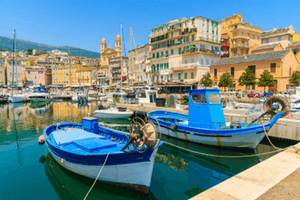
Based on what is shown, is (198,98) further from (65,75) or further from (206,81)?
(65,75)

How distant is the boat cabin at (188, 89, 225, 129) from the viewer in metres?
14.4

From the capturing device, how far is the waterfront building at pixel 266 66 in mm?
39688

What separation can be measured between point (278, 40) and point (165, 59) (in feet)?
110

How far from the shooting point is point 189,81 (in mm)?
51062

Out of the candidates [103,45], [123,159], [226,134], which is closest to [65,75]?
[103,45]

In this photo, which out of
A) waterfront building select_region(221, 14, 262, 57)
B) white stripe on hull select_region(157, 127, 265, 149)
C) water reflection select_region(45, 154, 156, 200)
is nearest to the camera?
water reflection select_region(45, 154, 156, 200)

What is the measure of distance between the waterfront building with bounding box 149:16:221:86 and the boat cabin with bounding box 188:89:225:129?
109 ft

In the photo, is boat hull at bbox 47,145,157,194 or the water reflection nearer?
boat hull at bbox 47,145,157,194

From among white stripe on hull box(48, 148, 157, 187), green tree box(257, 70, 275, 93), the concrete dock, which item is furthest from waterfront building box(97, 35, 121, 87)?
the concrete dock

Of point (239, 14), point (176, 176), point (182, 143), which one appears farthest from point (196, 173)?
point (239, 14)

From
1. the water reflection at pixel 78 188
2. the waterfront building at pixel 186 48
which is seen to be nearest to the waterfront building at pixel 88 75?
the waterfront building at pixel 186 48

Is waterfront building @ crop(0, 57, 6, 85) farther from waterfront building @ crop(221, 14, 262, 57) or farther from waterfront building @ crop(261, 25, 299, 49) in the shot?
waterfront building @ crop(261, 25, 299, 49)

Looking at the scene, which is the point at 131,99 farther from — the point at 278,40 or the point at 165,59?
the point at 278,40

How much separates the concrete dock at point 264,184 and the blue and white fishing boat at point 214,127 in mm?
5338
